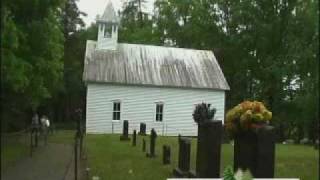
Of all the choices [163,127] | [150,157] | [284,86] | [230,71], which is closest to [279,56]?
[284,86]

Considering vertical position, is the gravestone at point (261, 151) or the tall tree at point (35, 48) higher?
the tall tree at point (35, 48)

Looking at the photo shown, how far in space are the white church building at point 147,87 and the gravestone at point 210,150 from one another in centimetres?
2843

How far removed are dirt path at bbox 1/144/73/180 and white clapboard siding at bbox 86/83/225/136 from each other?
640 inches

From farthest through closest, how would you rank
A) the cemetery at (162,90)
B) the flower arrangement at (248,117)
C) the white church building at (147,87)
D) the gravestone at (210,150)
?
the white church building at (147,87), the cemetery at (162,90), the gravestone at (210,150), the flower arrangement at (248,117)

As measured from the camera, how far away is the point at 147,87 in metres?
44.3

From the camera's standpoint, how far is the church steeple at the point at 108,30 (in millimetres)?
46625

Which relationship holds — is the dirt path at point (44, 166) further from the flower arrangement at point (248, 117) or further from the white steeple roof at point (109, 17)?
the white steeple roof at point (109, 17)

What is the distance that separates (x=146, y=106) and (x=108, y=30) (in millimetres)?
6859

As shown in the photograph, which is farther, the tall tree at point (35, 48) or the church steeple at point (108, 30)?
the church steeple at point (108, 30)

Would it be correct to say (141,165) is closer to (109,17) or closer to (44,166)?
(44,166)

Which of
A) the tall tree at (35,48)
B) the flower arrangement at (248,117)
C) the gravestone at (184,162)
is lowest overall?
the gravestone at (184,162)

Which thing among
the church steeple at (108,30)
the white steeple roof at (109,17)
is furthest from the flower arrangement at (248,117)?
the white steeple roof at (109,17)

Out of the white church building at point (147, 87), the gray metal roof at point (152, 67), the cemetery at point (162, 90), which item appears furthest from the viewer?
the gray metal roof at point (152, 67)

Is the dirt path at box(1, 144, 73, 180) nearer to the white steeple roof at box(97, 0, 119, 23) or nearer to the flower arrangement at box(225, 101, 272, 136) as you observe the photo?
the flower arrangement at box(225, 101, 272, 136)
